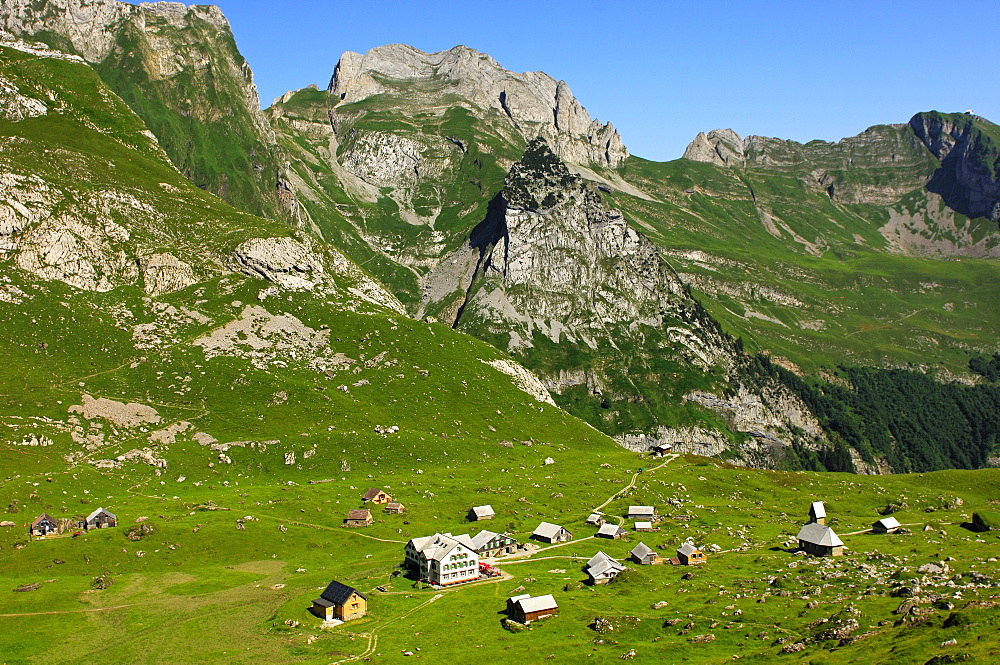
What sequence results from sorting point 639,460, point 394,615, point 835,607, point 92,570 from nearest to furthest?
1. point 835,607
2. point 394,615
3. point 92,570
4. point 639,460

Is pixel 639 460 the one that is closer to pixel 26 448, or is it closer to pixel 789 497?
pixel 789 497

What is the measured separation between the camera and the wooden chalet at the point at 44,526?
103125 millimetres

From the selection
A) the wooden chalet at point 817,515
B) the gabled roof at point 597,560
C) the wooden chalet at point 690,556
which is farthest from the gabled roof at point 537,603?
the wooden chalet at point 817,515

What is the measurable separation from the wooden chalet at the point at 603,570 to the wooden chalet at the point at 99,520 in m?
72.6

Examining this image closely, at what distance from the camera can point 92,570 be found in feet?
312

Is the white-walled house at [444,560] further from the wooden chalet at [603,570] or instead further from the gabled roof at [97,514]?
the gabled roof at [97,514]

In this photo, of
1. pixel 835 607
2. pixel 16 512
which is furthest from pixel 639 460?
pixel 16 512

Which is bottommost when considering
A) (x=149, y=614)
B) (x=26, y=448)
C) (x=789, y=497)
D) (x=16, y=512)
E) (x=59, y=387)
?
(x=789, y=497)

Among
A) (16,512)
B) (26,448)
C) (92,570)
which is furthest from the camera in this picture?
(26,448)

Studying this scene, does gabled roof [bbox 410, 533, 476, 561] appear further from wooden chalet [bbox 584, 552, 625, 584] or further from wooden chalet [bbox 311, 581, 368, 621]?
wooden chalet [bbox 584, 552, 625, 584]

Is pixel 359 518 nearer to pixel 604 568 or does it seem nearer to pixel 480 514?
pixel 480 514

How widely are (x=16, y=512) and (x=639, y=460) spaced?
134880 mm

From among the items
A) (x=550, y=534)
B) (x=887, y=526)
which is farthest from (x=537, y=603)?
(x=887, y=526)

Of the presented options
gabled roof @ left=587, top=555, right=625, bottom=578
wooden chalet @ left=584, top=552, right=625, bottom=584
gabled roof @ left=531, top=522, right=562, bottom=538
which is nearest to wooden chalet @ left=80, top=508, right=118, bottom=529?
gabled roof @ left=531, top=522, right=562, bottom=538
